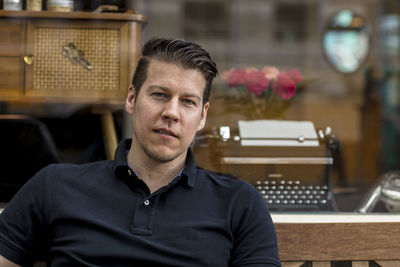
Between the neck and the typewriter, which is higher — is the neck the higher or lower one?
the higher one

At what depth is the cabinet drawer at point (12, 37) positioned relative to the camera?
92.4 inches

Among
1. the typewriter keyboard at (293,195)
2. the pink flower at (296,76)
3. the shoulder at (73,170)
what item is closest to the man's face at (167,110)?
the shoulder at (73,170)

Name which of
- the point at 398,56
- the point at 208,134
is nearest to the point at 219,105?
the point at 208,134

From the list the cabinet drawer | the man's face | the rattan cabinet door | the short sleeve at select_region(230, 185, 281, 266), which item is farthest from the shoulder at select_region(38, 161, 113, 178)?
the cabinet drawer

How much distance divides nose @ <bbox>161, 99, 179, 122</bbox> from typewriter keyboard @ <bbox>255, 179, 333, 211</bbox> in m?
0.81

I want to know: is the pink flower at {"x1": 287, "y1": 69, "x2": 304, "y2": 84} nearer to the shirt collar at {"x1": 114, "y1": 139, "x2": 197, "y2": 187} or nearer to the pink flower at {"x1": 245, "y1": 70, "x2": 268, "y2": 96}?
the pink flower at {"x1": 245, "y1": 70, "x2": 268, "y2": 96}

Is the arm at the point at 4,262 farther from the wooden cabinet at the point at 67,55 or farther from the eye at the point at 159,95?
the wooden cabinet at the point at 67,55

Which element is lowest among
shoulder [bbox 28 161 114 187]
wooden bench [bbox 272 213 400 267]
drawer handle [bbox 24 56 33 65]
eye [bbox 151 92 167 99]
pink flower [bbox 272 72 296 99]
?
wooden bench [bbox 272 213 400 267]

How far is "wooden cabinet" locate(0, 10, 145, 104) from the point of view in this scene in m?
2.36

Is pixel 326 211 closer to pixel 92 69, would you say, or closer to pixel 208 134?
pixel 208 134

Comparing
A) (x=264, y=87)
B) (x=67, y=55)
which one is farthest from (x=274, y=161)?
(x=67, y=55)

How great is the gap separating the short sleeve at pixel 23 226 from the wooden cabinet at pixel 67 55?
727 millimetres

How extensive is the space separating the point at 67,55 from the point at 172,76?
2.57 feet

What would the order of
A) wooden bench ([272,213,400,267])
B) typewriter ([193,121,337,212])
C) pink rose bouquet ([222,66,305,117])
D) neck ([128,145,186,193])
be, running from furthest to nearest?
pink rose bouquet ([222,66,305,117]), typewriter ([193,121,337,212]), wooden bench ([272,213,400,267]), neck ([128,145,186,193])
